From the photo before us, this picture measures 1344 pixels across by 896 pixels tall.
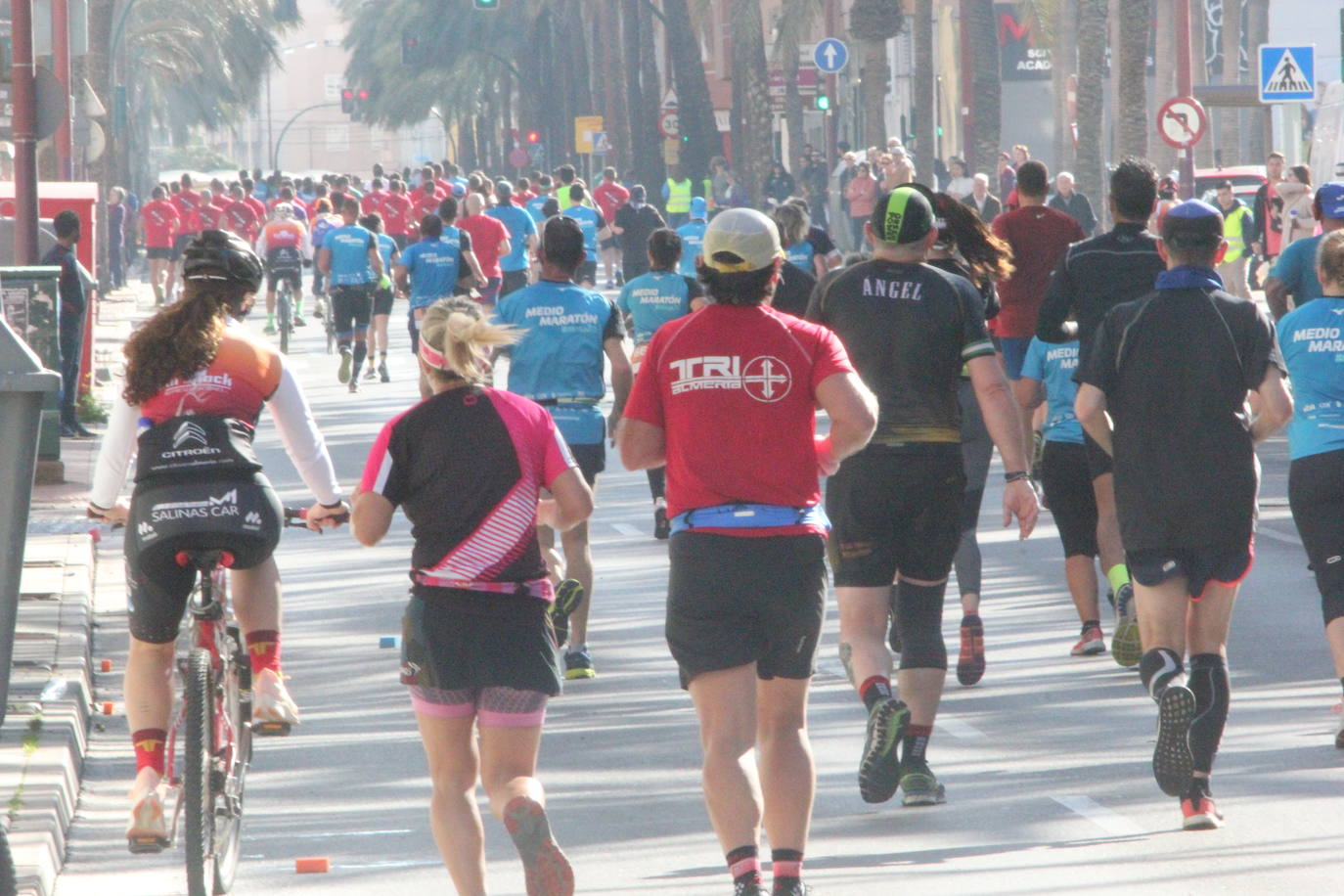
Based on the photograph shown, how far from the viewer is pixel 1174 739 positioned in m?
7.21

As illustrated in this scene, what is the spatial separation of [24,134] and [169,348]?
12.2 meters

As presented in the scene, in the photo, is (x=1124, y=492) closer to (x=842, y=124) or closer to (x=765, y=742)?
(x=765, y=742)

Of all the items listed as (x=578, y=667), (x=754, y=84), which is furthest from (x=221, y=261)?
(x=754, y=84)

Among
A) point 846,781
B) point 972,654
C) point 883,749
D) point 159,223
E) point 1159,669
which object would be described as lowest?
point 846,781

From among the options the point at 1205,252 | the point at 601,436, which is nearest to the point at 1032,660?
the point at 601,436

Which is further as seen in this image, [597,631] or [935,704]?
[597,631]

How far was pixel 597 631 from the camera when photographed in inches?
459

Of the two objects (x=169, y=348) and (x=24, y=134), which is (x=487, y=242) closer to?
(x=24, y=134)

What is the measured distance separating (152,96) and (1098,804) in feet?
339

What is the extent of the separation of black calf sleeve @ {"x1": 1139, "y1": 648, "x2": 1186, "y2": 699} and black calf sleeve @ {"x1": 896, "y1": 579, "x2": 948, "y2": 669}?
2.11 feet

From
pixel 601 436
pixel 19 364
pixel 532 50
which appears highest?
pixel 532 50

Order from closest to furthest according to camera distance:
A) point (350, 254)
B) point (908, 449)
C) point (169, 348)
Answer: point (169, 348)
point (908, 449)
point (350, 254)

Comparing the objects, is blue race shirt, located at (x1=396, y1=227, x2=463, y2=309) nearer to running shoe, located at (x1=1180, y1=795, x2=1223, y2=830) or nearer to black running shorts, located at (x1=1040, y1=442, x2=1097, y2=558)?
black running shorts, located at (x1=1040, y1=442, x2=1097, y2=558)

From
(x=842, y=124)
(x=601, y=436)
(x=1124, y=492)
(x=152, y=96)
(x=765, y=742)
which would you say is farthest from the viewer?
(x=152, y=96)
